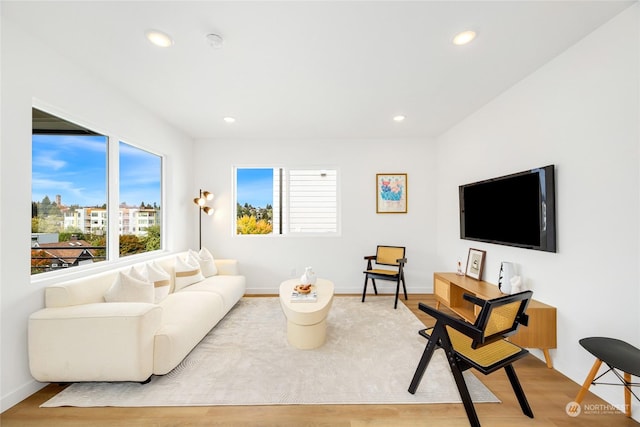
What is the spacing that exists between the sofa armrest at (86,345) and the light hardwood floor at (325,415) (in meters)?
0.21

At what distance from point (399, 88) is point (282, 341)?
2.87 metres

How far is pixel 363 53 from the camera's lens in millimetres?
2104

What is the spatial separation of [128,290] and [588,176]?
3812 mm

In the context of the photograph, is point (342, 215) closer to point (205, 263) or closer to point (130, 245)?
point (205, 263)

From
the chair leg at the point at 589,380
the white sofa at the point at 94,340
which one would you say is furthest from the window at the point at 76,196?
the chair leg at the point at 589,380

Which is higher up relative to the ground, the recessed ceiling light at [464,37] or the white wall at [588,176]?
the recessed ceiling light at [464,37]

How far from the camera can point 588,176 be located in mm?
1940

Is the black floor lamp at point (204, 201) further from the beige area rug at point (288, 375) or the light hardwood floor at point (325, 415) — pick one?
the light hardwood floor at point (325, 415)

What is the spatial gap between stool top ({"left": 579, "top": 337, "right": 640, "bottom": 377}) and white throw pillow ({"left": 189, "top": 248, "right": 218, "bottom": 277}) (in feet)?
12.7

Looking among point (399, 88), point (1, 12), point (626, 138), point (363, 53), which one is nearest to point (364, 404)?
point (626, 138)

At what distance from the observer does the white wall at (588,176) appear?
1.71 m

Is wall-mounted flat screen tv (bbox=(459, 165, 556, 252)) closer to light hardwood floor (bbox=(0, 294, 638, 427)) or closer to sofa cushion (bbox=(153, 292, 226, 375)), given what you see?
light hardwood floor (bbox=(0, 294, 638, 427))

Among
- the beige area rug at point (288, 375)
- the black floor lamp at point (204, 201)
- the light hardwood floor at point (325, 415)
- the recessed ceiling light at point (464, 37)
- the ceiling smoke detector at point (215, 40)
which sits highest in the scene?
the recessed ceiling light at point (464, 37)

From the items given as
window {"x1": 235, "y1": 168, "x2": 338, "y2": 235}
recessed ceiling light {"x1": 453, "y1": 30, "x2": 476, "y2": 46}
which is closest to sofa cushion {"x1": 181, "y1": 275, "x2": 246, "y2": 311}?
window {"x1": 235, "y1": 168, "x2": 338, "y2": 235}
